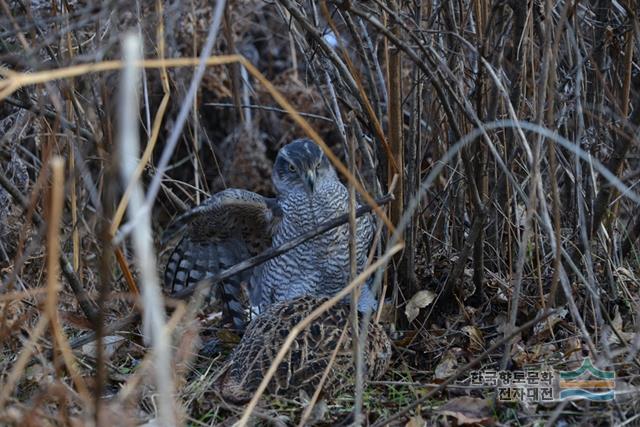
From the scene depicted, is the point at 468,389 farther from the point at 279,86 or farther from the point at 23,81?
the point at 279,86

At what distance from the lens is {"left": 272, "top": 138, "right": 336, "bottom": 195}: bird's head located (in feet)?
15.6

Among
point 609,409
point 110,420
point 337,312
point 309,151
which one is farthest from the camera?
point 309,151

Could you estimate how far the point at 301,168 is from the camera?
4789 mm

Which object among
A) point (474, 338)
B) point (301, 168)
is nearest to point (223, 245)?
point (301, 168)

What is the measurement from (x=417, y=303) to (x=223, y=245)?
1311mm

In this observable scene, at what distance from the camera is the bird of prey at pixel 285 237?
4750 mm

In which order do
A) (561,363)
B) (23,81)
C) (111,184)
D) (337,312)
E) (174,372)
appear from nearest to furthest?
(111,184) → (23,81) → (174,372) → (561,363) → (337,312)

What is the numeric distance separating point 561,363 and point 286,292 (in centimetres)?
183

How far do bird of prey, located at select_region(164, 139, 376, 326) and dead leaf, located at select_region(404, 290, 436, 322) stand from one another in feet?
1.33

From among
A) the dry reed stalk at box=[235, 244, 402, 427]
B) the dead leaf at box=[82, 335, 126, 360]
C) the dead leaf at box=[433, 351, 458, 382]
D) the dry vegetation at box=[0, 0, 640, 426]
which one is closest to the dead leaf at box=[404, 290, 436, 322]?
the dry vegetation at box=[0, 0, 640, 426]

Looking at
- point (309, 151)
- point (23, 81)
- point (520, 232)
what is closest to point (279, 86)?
point (309, 151)

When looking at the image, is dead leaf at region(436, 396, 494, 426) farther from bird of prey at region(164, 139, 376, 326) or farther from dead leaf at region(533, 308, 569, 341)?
bird of prey at region(164, 139, 376, 326)

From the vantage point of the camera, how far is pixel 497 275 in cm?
412

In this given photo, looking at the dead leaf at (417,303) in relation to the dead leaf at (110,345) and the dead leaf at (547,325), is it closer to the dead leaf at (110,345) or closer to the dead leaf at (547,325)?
the dead leaf at (547,325)
